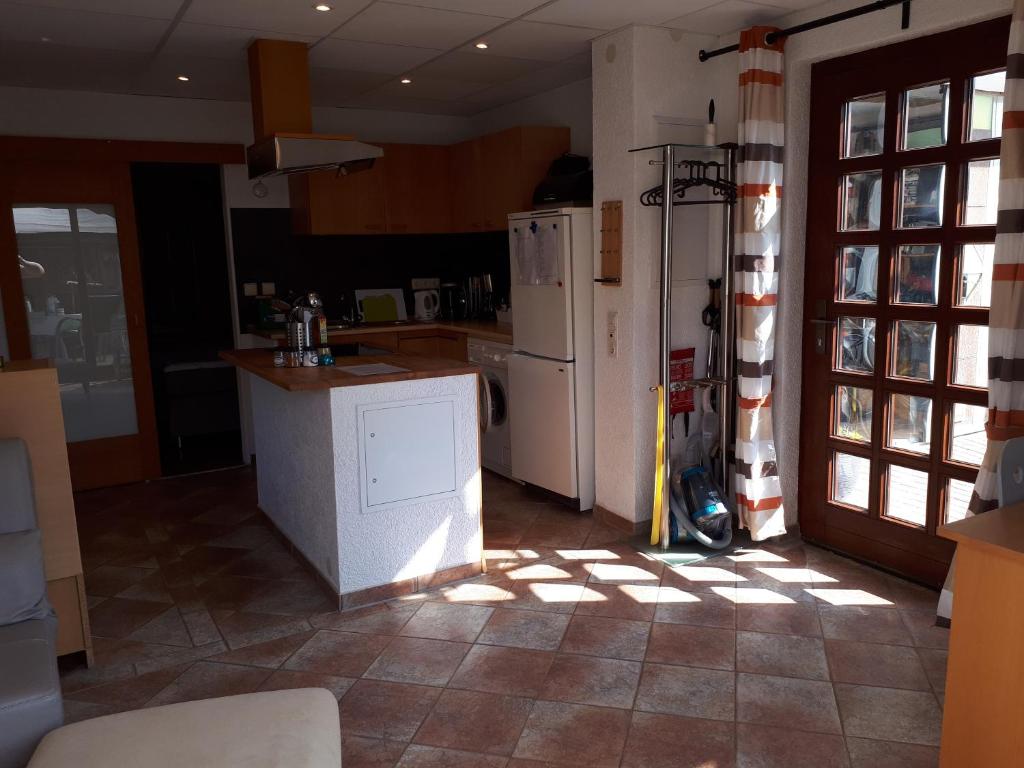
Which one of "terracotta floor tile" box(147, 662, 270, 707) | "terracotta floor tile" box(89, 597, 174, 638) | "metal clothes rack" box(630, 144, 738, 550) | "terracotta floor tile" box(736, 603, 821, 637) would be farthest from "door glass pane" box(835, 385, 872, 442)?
"terracotta floor tile" box(89, 597, 174, 638)

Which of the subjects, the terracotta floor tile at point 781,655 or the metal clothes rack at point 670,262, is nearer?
the terracotta floor tile at point 781,655

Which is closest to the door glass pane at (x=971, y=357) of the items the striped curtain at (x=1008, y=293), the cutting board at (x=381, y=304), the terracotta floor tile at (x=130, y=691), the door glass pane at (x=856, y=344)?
the striped curtain at (x=1008, y=293)

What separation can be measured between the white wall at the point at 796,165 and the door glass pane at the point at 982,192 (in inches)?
17.5

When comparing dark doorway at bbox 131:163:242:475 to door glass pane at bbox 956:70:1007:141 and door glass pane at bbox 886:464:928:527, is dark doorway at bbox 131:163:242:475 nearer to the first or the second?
door glass pane at bbox 886:464:928:527

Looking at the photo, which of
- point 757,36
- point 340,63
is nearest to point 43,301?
point 340,63

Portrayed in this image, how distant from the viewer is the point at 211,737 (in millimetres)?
1711

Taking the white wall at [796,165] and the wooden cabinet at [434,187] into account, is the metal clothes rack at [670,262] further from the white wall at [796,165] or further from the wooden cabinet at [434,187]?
the wooden cabinet at [434,187]

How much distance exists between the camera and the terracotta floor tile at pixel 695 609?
3.11m

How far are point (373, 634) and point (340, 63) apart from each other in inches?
117

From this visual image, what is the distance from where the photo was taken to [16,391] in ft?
9.07

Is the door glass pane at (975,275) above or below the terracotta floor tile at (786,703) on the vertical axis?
above

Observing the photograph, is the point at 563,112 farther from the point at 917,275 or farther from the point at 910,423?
the point at 910,423

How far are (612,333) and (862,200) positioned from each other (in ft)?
4.15

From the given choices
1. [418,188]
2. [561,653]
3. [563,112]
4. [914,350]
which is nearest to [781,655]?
[561,653]
